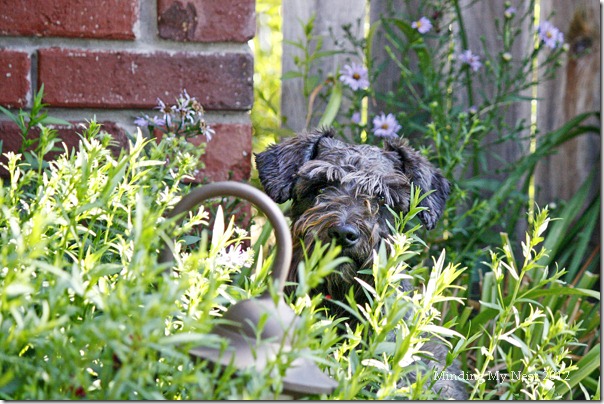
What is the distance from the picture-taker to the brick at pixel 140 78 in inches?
112

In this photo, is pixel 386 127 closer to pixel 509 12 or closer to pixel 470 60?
pixel 470 60

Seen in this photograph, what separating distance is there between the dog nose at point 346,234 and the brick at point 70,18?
1.01 metres

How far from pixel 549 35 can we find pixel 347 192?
174 cm

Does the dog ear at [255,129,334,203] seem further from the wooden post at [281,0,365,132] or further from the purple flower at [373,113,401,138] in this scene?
the wooden post at [281,0,365,132]

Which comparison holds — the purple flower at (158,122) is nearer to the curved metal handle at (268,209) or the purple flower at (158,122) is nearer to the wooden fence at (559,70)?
the curved metal handle at (268,209)

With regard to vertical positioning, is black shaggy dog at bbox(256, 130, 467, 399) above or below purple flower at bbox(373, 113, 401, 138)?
below

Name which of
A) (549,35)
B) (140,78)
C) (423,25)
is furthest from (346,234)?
(549,35)

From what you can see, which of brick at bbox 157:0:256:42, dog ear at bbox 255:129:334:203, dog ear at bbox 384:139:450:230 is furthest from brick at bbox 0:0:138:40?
dog ear at bbox 384:139:450:230

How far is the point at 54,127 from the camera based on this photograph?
286 cm

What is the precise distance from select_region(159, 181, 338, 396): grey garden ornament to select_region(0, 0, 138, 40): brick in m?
1.56

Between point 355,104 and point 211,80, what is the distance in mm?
1146

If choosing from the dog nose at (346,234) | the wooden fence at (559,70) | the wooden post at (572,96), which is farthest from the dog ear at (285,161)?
the wooden post at (572,96)

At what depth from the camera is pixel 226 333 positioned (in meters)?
1.42

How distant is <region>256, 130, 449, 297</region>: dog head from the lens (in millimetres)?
2730
